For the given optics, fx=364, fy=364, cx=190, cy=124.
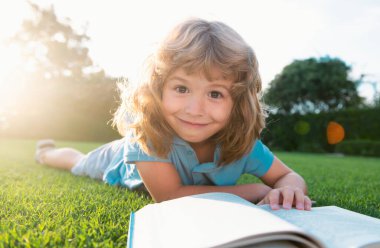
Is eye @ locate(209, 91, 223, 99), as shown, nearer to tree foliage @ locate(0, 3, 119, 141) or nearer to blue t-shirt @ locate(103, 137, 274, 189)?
blue t-shirt @ locate(103, 137, 274, 189)

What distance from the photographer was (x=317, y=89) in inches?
1134

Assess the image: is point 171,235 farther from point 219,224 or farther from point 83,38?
point 83,38

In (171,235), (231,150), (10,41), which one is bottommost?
(171,235)

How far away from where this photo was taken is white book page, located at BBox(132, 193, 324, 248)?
100cm

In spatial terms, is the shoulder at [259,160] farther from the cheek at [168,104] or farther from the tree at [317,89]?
the tree at [317,89]

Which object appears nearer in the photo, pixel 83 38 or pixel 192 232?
pixel 192 232

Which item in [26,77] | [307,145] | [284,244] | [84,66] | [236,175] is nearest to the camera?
[284,244]

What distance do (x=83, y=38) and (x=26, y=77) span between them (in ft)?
22.9

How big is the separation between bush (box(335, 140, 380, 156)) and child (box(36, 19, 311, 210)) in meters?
13.9

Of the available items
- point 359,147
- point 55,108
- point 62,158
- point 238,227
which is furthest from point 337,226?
point 55,108

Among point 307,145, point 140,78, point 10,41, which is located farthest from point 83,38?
point 140,78

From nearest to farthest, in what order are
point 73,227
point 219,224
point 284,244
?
point 284,244 < point 219,224 < point 73,227

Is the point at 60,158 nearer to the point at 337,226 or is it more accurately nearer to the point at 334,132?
the point at 337,226

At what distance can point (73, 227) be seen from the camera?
4.48ft
